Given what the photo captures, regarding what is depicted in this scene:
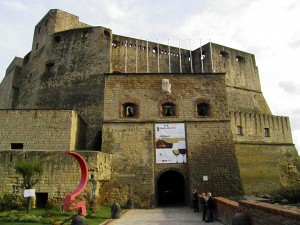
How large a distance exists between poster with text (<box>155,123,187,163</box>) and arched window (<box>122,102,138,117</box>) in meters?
1.50

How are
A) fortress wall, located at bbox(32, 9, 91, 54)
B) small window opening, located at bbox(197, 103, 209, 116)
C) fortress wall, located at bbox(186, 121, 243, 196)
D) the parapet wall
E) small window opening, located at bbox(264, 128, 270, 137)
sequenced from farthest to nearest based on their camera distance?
fortress wall, located at bbox(32, 9, 91, 54), small window opening, located at bbox(264, 128, 270, 137), small window opening, located at bbox(197, 103, 209, 116), fortress wall, located at bbox(186, 121, 243, 196), the parapet wall

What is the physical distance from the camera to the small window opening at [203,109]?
1656cm

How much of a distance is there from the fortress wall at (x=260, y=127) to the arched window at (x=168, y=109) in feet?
26.6

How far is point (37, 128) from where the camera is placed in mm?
16219

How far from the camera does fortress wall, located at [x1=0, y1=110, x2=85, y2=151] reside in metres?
16.0

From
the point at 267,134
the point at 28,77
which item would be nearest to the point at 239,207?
the point at 267,134

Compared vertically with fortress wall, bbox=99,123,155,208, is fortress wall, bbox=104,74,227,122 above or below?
above

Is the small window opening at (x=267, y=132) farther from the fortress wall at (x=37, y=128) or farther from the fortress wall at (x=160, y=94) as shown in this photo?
the fortress wall at (x=37, y=128)

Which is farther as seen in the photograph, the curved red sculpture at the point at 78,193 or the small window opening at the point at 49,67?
the small window opening at the point at 49,67

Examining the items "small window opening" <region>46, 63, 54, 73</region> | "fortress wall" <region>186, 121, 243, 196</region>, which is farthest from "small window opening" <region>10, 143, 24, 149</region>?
"small window opening" <region>46, 63, 54, 73</region>

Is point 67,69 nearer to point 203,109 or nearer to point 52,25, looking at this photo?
point 52,25

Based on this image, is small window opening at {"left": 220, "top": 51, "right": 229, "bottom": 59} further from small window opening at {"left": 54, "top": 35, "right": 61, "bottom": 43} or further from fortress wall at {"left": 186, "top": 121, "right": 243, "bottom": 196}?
small window opening at {"left": 54, "top": 35, "right": 61, "bottom": 43}

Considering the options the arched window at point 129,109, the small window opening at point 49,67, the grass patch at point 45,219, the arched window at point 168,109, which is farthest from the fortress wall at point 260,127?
the small window opening at point 49,67

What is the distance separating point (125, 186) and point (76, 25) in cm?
1932
